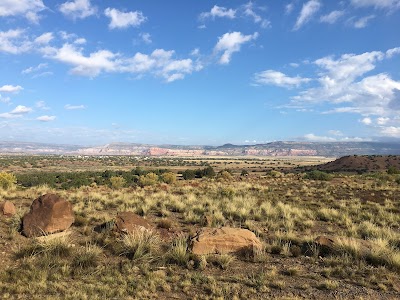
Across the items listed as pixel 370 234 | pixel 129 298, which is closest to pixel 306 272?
pixel 129 298

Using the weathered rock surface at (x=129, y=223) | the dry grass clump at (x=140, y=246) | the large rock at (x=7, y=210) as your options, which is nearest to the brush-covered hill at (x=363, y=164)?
the weathered rock surface at (x=129, y=223)

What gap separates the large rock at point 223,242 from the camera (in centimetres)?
1059

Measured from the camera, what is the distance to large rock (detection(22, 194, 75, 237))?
11836 mm

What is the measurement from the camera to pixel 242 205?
65.3 ft

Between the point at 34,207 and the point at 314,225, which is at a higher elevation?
the point at 34,207

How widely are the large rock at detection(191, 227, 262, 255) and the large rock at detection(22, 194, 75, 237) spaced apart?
4850mm

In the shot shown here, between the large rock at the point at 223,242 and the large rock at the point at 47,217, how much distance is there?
4.85m

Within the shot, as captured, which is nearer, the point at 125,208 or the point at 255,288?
the point at 255,288

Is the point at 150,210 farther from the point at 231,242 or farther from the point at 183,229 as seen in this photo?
the point at 231,242

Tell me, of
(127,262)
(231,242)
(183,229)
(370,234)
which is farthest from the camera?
(183,229)

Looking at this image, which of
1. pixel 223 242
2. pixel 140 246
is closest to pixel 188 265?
pixel 223 242

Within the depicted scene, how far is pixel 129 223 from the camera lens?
12656 millimetres

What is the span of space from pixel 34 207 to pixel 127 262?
4.60 m

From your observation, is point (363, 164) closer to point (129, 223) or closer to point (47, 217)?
point (129, 223)
